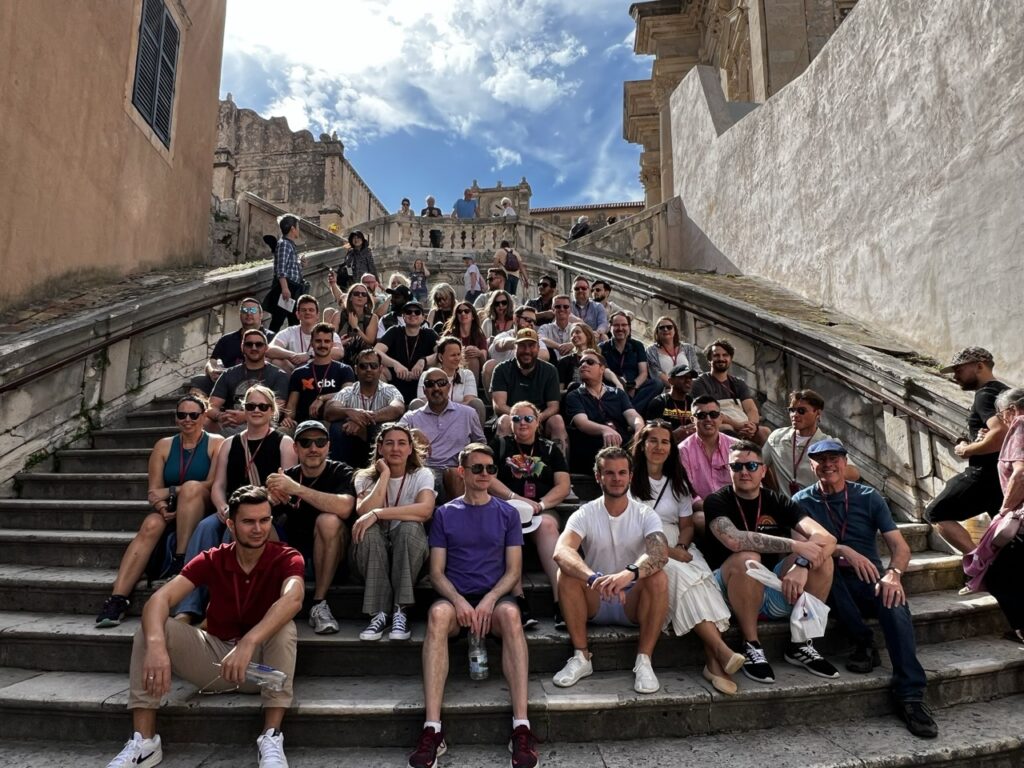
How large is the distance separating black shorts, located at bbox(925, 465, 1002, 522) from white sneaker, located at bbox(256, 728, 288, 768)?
12.8ft

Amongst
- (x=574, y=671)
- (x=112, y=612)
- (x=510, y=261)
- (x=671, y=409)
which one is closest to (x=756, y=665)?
(x=574, y=671)

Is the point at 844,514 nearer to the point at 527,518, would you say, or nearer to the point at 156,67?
the point at 527,518

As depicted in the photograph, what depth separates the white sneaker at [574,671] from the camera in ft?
9.67

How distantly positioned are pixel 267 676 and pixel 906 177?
6454 mm

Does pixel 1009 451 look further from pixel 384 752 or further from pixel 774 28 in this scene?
pixel 774 28

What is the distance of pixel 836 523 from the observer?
3408mm

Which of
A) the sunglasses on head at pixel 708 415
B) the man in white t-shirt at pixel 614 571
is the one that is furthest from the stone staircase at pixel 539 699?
the sunglasses on head at pixel 708 415

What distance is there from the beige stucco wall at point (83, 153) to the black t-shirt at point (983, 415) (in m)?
7.89

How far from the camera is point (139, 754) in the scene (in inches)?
102

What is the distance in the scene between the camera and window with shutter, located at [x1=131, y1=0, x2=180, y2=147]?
821 cm

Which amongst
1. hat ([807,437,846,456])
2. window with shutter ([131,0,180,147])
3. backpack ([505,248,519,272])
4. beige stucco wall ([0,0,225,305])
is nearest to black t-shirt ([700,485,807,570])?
hat ([807,437,846,456])

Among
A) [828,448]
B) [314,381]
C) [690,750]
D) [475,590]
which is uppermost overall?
[314,381]

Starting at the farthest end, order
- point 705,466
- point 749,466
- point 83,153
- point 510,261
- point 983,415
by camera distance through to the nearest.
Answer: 1. point 510,261
2. point 83,153
3. point 705,466
4. point 983,415
5. point 749,466

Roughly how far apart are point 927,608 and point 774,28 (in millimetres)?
12794
